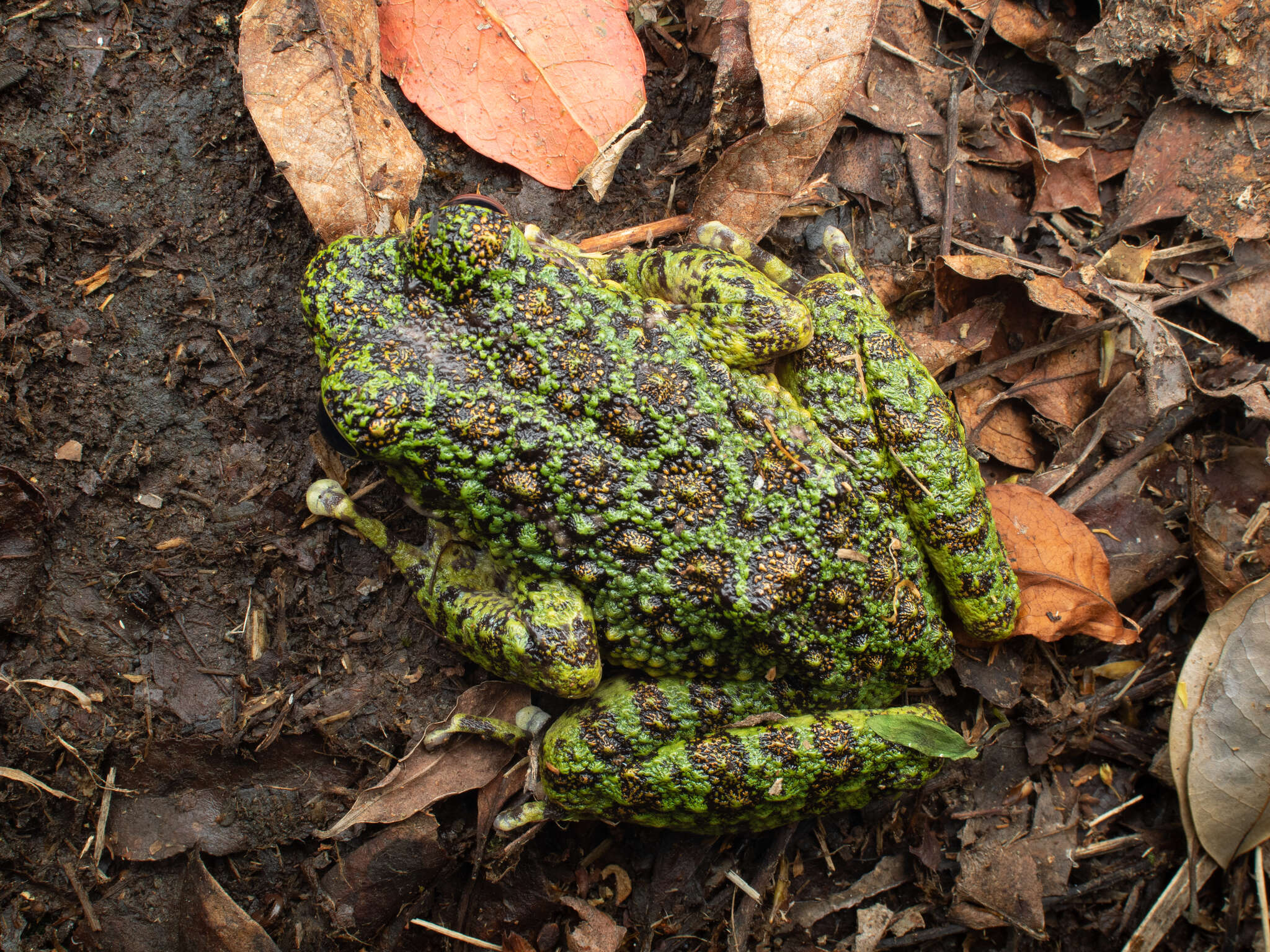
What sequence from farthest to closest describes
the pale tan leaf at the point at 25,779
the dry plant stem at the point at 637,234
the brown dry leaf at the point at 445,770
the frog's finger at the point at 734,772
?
the dry plant stem at the point at 637,234, the brown dry leaf at the point at 445,770, the pale tan leaf at the point at 25,779, the frog's finger at the point at 734,772

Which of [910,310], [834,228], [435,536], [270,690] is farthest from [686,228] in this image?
[270,690]

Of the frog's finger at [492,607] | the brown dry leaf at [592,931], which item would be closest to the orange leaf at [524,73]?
the frog's finger at [492,607]

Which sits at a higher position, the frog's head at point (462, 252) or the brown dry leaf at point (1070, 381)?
the frog's head at point (462, 252)

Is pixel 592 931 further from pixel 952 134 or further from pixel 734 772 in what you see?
pixel 952 134

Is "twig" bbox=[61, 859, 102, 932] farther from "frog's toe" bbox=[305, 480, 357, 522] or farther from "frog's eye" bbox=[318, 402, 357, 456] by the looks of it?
"frog's eye" bbox=[318, 402, 357, 456]

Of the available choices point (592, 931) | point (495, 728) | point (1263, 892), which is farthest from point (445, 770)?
point (1263, 892)

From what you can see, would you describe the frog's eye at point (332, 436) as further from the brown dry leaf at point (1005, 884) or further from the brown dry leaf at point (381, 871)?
the brown dry leaf at point (1005, 884)

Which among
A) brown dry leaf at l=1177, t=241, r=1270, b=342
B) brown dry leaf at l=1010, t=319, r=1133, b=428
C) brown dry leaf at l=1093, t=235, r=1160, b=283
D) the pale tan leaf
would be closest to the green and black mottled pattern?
brown dry leaf at l=1010, t=319, r=1133, b=428

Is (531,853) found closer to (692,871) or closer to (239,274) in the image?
(692,871)
